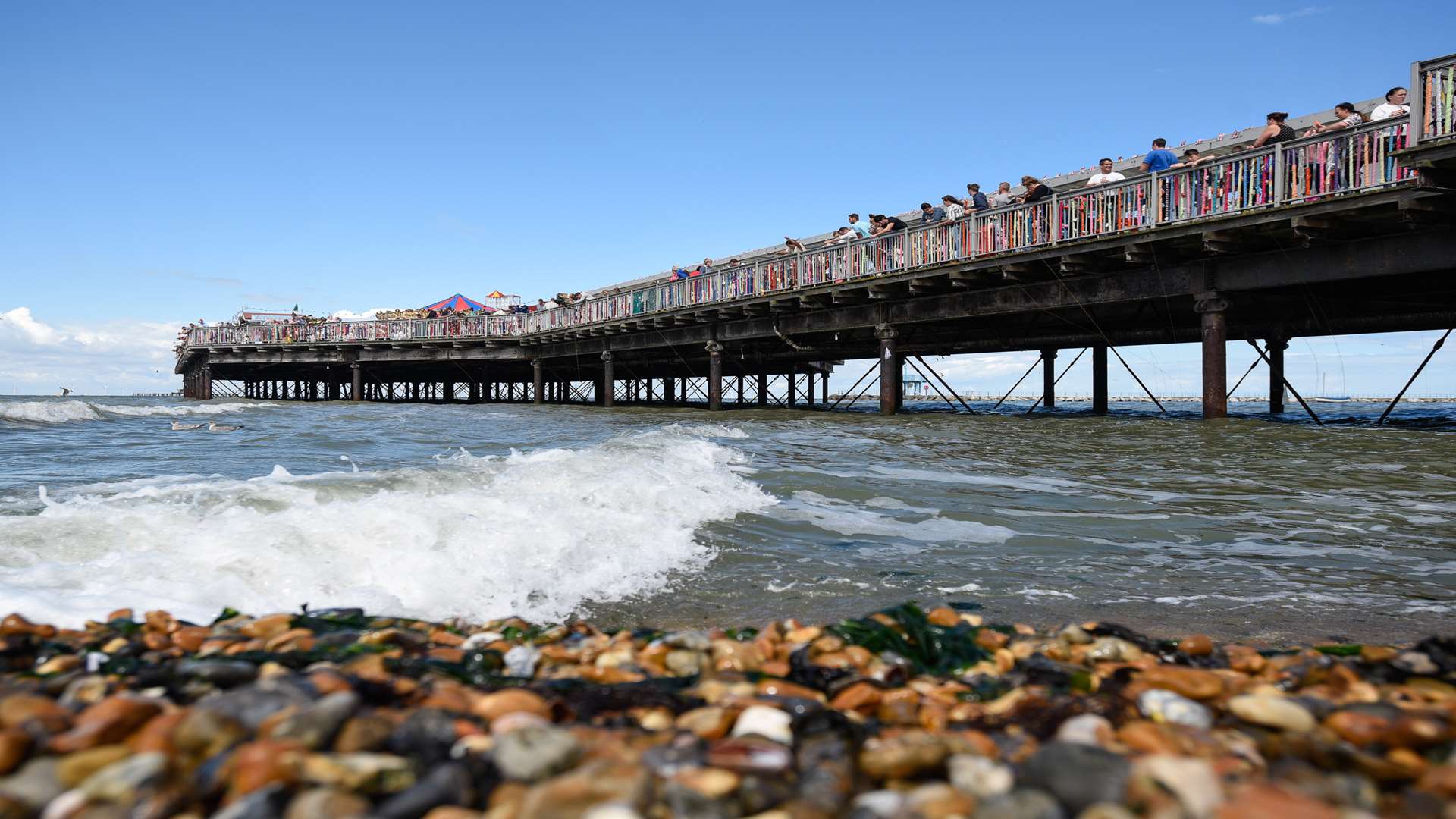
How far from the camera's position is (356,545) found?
4.86 m

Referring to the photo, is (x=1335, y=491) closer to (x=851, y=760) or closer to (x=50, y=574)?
(x=851, y=760)

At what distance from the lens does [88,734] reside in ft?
6.04

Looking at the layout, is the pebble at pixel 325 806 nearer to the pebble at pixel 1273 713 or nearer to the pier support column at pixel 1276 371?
the pebble at pixel 1273 713

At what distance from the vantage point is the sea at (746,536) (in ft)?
13.4

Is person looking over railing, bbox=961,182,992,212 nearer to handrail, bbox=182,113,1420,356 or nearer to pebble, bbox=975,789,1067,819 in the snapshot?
handrail, bbox=182,113,1420,356

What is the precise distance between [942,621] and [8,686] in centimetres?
333

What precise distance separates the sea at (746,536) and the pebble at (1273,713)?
62.7 inches

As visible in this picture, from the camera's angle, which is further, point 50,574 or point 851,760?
point 50,574

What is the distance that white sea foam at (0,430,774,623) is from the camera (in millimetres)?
4074

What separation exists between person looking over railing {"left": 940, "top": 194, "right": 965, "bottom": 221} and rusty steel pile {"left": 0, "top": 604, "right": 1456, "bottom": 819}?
54.2ft

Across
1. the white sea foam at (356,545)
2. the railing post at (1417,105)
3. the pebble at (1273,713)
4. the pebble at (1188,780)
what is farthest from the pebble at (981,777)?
the railing post at (1417,105)

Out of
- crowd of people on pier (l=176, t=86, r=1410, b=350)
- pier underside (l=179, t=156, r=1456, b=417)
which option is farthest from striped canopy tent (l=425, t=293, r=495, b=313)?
crowd of people on pier (l=176, t=86, r=1410, b=350)

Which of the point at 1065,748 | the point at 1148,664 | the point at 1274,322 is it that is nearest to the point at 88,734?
the point at 1065,748

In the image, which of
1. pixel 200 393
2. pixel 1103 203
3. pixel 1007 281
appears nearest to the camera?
pixel 1103 203
